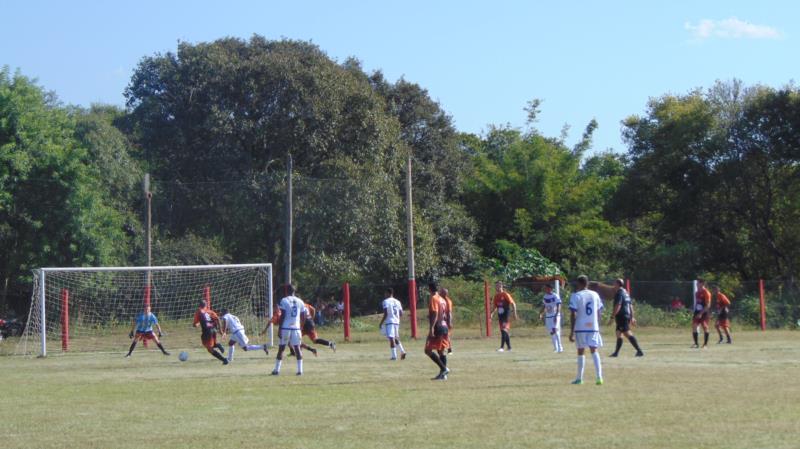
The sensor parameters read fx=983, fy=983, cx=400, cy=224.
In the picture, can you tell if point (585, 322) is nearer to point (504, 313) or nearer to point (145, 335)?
point (504, 313)

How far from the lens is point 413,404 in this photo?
46.9 ft

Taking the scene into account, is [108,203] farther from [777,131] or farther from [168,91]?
[777,131]

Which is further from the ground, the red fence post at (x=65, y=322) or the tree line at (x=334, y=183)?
the tree line at (x=334, y=183)

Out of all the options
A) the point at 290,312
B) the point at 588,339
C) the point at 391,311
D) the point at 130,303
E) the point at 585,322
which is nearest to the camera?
the point at 588,339

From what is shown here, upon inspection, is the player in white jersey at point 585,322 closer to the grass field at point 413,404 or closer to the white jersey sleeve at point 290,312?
the grass field at point 413,404

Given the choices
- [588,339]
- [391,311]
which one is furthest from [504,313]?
[588,339]

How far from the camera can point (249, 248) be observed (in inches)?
1773

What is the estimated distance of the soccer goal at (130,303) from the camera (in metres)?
30.9

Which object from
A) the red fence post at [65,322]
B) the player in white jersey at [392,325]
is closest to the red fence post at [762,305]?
the player in white jersey at [392,325]

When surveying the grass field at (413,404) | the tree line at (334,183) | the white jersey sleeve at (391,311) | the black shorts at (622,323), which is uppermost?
the tree line at (334,183)

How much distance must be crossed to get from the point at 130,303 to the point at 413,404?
2265cm

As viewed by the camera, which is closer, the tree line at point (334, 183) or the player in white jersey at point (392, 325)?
the player in white jersey at point (392, 325)

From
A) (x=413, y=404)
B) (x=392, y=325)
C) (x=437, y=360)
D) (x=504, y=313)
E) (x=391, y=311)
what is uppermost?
(x=391, y=311)

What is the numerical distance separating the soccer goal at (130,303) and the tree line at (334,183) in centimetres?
545
